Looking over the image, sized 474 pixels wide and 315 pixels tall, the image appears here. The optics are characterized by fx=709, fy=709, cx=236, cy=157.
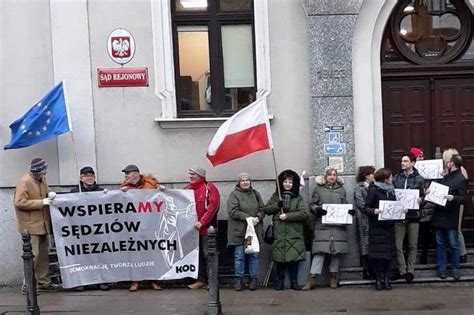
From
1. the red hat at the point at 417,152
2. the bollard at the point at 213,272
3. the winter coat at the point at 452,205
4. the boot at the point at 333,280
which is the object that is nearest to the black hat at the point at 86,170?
the bollard at the point at 213,272

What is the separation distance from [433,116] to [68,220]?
5726 mm

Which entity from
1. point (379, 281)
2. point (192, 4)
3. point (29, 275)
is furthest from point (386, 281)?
point (192, 4)

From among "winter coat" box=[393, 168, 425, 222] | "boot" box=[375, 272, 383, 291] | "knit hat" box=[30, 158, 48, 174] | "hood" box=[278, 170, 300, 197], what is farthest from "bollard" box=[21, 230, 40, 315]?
"winter coat" box=[393, 168, 425, 222]

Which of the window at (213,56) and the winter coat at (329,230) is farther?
the window at (213,56)

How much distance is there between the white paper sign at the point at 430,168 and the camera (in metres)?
10.4

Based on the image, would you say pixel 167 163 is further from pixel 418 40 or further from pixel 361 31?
pixel 418 40

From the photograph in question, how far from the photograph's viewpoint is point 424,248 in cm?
1071

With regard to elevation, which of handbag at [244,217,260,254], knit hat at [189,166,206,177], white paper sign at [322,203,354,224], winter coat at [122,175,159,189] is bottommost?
handbag at [244,217,260,254]

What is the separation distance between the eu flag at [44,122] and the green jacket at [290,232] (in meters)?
3.24

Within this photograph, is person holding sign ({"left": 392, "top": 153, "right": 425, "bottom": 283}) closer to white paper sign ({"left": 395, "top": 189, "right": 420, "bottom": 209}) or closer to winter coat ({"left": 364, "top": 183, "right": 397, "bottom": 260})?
white paper sign ({"left": 395, "top": 189, "right": 420, "bottom": 209})

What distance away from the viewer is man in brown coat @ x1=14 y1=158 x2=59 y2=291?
393 inches

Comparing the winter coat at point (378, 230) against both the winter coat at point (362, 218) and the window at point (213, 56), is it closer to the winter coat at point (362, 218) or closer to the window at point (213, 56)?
the winter coat at point (362, 218)

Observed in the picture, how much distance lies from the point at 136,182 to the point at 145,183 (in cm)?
14

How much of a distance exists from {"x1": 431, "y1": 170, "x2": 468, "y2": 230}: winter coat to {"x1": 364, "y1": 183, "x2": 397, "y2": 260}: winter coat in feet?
A: 2.30
